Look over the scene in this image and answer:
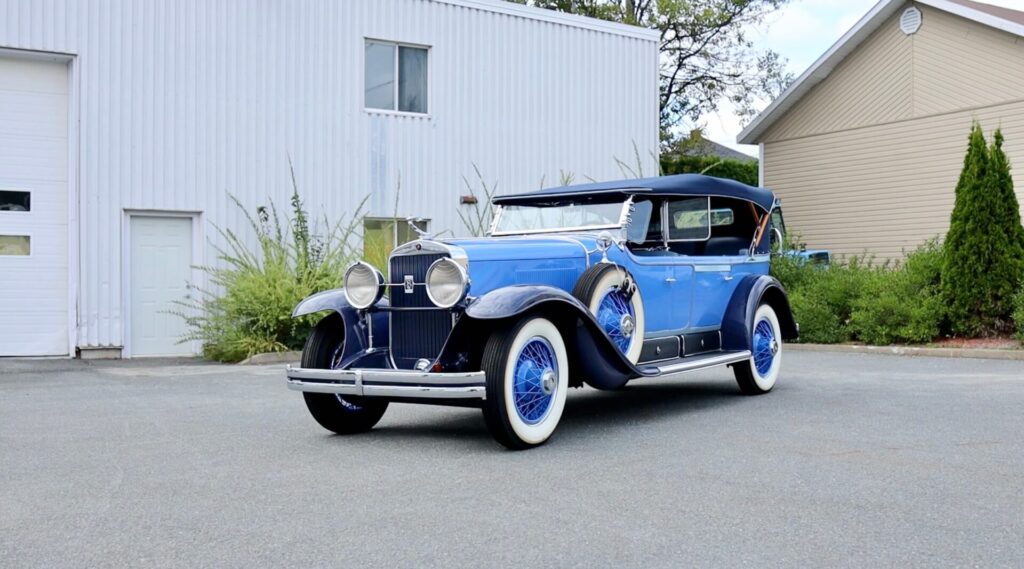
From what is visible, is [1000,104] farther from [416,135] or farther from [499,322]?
[499,322]

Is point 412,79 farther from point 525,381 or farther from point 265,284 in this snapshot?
point 525,381

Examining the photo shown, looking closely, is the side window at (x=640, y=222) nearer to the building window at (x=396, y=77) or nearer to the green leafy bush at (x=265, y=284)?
the green leafy bush at (x=265, y=284)

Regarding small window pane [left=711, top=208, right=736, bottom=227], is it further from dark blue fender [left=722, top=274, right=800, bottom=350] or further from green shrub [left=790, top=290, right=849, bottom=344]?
green shrub [left=790, top=290, right=849, bottom=344]

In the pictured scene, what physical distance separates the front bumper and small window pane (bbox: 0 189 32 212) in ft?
29.0

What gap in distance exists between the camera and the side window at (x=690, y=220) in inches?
335

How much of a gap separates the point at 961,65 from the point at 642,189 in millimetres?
14118

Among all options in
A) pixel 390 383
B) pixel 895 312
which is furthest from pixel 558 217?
pixel 895 312

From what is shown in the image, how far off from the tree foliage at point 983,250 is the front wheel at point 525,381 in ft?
27.7

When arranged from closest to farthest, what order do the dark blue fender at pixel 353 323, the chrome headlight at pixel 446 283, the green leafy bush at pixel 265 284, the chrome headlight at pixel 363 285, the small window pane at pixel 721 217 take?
1. the chrome headlight at pixel 446 283
2. the chrome headlight at pixel 363 285
3. the dark blue fender at pixel 353 323
4. the small window pane at pixel 721 217
5. the green leafy bush at pixel 265 284

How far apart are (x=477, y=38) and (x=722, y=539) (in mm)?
14333

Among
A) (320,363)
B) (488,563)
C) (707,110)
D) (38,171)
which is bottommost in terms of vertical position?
(488,563)

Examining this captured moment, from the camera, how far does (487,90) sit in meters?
17.6

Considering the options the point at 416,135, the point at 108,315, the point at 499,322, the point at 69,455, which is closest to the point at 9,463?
the point at 69,455

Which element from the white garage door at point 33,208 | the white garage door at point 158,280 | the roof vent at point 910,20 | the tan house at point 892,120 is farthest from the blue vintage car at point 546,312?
the roof vent at point 910,20
